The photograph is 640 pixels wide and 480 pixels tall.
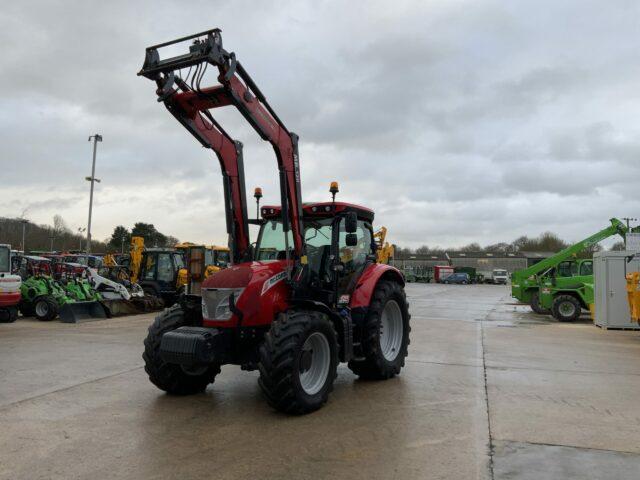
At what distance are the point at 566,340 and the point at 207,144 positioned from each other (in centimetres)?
941

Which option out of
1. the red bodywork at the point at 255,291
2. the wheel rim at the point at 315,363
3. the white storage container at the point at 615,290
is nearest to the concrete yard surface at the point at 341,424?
the wheel rim at the point at 315,363

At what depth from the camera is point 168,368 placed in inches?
241

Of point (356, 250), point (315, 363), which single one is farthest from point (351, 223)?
point (315, 363)

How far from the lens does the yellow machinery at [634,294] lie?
12.2m

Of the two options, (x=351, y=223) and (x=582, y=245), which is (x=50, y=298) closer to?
(x=351, y=223)

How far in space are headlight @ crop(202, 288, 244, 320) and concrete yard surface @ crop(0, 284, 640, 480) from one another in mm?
1001

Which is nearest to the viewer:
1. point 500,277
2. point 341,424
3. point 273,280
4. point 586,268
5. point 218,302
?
point 341,424

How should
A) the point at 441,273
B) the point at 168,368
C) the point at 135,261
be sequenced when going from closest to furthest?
the point at 168,368, the point at 135,261, the point at 441,273

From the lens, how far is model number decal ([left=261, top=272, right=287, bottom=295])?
5.77 meters

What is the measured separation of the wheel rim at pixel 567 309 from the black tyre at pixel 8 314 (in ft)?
52.7

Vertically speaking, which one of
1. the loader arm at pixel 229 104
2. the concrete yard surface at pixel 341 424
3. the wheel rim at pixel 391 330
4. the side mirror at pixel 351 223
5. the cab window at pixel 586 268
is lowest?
the concrete yard surface at pixel 341 424

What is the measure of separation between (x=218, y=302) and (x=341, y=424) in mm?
1791

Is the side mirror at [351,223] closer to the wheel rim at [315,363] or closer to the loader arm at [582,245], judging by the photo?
the wheel rim at [315,363]

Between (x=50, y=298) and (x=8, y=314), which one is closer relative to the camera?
(x=8, y=314)
